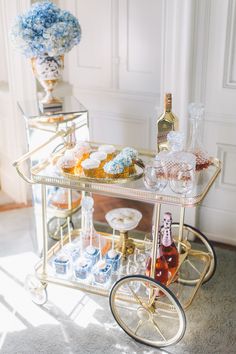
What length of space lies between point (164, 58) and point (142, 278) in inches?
48.4

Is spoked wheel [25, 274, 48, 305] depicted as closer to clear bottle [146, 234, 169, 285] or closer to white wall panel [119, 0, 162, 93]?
clear bottle [146, 234, 169, 285]

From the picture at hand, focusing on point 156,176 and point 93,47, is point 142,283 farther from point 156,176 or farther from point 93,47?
point 93,47

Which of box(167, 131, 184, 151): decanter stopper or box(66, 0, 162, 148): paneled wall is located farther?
box(66, 0, 162, 148): paneled wall

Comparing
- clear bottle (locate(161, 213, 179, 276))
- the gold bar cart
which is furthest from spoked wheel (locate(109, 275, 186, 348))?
clear bottle (locate(161, 213, 179, 276))

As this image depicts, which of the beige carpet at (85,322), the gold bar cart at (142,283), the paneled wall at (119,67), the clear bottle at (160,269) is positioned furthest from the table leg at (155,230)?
the paneled wall at (119,67)

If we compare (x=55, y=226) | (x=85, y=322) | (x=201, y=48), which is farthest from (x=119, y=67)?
(x=85, y=322)

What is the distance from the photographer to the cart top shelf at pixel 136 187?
1.93 meters

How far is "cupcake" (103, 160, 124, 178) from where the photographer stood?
2059 millimetres

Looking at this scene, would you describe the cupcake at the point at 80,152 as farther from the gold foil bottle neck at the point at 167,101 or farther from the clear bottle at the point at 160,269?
the clear bottle at the point at 160,269

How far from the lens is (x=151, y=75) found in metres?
3.17

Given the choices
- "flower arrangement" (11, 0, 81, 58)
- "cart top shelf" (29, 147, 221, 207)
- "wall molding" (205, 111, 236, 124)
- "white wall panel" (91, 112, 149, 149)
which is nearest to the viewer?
"cart top shelf" (29, 147, 221, 207)

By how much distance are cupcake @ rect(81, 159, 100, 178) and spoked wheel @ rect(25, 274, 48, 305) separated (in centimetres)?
64

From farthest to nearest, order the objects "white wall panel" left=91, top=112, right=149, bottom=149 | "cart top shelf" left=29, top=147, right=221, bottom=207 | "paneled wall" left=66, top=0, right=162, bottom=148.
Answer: "white wall panel" left=91, top=112, right=149, bottom=149
"paneled wall" left=66, top=0, right=162, bottom=148
"cart top shelf" left=29, top=147, right=221, bottom=207

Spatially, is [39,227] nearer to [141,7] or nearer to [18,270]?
[18,270]
